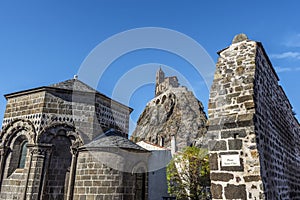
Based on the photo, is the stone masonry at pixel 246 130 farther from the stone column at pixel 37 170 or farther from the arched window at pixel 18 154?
the arched window at pixel 18 154

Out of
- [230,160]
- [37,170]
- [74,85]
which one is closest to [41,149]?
[37,170]

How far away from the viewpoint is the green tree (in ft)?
36.6

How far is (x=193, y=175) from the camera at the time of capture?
11.3 metres

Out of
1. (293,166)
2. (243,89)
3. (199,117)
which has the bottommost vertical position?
(293,166)

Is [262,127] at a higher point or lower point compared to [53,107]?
lower

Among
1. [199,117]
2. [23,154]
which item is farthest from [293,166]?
[199,117]

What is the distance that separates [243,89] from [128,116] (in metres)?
9.33

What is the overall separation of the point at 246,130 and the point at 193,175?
8.10m

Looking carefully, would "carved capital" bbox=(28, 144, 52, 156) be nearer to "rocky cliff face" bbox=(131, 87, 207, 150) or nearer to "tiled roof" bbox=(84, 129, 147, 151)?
"tiled roof" bbox=(84, 129, 147, 151)

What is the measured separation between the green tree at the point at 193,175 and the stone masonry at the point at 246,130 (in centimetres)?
580

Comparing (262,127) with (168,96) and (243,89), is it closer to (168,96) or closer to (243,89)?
(243,89)

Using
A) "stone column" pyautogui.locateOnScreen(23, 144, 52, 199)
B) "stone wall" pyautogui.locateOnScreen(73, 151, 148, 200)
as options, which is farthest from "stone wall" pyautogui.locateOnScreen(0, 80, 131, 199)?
"stone wall" pyautogui.locateOnScreen(73, 151, 148, 200)

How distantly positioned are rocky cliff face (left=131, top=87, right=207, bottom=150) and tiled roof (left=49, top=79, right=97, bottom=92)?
29.3 m

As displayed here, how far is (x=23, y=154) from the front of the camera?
9953 millimetres
